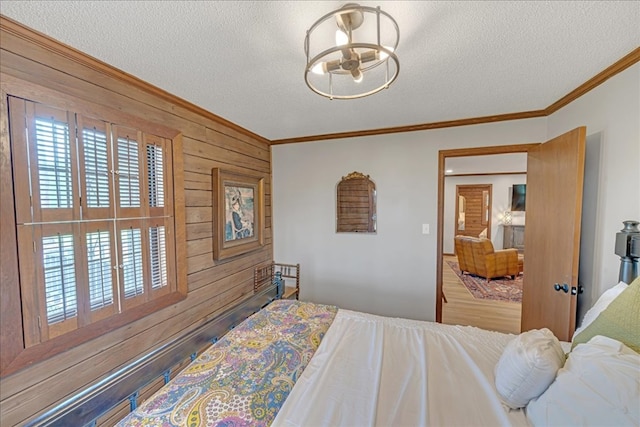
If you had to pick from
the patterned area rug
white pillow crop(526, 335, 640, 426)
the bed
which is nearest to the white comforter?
the bed

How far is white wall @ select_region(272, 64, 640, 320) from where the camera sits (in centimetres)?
169

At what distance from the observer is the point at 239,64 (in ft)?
4.74

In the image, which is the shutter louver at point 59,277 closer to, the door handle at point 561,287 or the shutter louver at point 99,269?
the shutter louver at point 99,269

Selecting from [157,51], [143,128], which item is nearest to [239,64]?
[157,51]

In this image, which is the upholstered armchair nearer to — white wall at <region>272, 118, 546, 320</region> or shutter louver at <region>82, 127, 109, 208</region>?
white wall at <region>272, 118, 546, 320</region>

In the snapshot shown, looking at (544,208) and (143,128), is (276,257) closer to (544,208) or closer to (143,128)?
(143,128)

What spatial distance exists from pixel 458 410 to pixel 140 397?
191cm

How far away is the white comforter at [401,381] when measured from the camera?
98 centimetres

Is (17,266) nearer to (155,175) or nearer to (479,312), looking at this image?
(155,175)

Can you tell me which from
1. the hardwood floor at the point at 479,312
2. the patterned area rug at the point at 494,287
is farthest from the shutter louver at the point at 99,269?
the patterned area rug at the point at 494,287

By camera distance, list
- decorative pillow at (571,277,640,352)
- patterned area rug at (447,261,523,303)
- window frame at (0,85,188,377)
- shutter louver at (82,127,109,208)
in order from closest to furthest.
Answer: decorative pillow at (571,277,640,352) → window frame at (0,85,188,377) → shutter louver at (82,127,109,208) → patterned area rug at (447,261,523,303)

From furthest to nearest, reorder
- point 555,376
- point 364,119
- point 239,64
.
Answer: point 364,119
point 239,64
point 555,376

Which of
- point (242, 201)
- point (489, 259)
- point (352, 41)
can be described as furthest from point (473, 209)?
point (352, 41)

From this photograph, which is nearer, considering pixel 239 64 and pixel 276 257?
pixel 239 64
